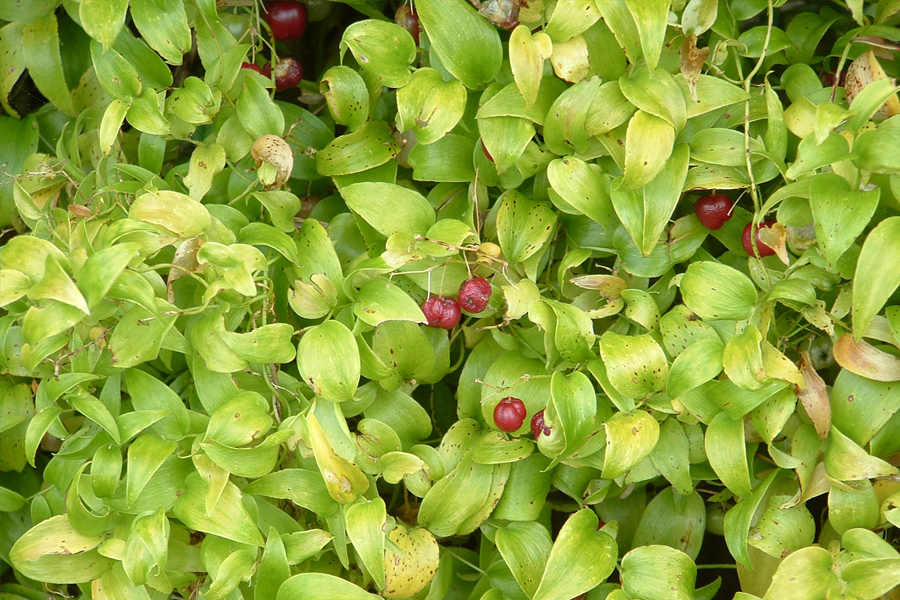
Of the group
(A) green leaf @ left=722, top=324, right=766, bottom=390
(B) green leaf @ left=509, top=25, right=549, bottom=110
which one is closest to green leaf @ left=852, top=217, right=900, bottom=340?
(A) green leaf @ left=722, top=324, right=766, bottom=390

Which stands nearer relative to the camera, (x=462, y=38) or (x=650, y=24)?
(x=650, y=24)

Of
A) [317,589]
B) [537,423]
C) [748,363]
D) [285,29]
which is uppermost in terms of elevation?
[285,29]

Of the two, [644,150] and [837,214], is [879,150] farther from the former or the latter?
[644,150]

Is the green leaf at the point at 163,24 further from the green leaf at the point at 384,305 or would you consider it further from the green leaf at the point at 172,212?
the green leaf at the point at 384,305

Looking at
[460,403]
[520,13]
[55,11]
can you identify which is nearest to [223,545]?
[460,403]

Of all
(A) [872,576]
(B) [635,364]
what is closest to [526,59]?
(B) [635,364]

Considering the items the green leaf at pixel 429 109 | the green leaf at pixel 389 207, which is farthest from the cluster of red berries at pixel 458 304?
the green leaf at pixel 429 109

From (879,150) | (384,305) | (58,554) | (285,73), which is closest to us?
(879,150)
